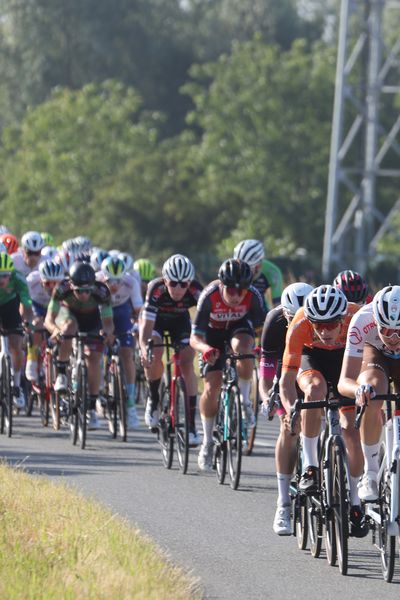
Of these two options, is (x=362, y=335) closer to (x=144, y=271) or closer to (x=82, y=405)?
(x=82, y=405)

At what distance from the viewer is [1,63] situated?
282 feet

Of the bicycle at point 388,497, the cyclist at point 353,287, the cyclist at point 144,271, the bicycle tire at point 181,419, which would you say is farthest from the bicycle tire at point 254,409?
the bicycle at point 388,497

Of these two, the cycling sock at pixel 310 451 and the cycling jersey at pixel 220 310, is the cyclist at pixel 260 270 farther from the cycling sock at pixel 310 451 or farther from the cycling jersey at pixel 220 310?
the cycling sock at pixel 310 451

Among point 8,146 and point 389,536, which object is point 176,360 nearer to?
point 389,536

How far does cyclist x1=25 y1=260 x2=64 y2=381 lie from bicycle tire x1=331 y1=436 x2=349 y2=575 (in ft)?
29.0

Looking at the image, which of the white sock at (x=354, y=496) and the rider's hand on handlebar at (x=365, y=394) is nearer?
the rider's hand on handlebar at (x=365, y=394)

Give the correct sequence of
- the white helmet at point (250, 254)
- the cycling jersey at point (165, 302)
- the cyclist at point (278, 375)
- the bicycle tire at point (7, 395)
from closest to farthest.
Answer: the cyclist at point (278, 375) < the cycling jersey at point (165, 302) < the white helmet at point (250, 254) < the bicycle tire at point (7, 395)

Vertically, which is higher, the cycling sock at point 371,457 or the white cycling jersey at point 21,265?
the white cycling jersey at point 21,265

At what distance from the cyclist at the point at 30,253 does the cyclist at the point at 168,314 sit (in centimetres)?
468

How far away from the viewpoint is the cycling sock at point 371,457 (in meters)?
9.73

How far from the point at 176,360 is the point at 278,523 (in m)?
4.38

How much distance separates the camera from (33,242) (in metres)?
20.1

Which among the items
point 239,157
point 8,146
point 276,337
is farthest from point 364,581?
point 8,146

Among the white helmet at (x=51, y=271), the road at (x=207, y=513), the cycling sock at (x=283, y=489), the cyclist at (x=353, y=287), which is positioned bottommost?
the road at (x=207, y=513)
